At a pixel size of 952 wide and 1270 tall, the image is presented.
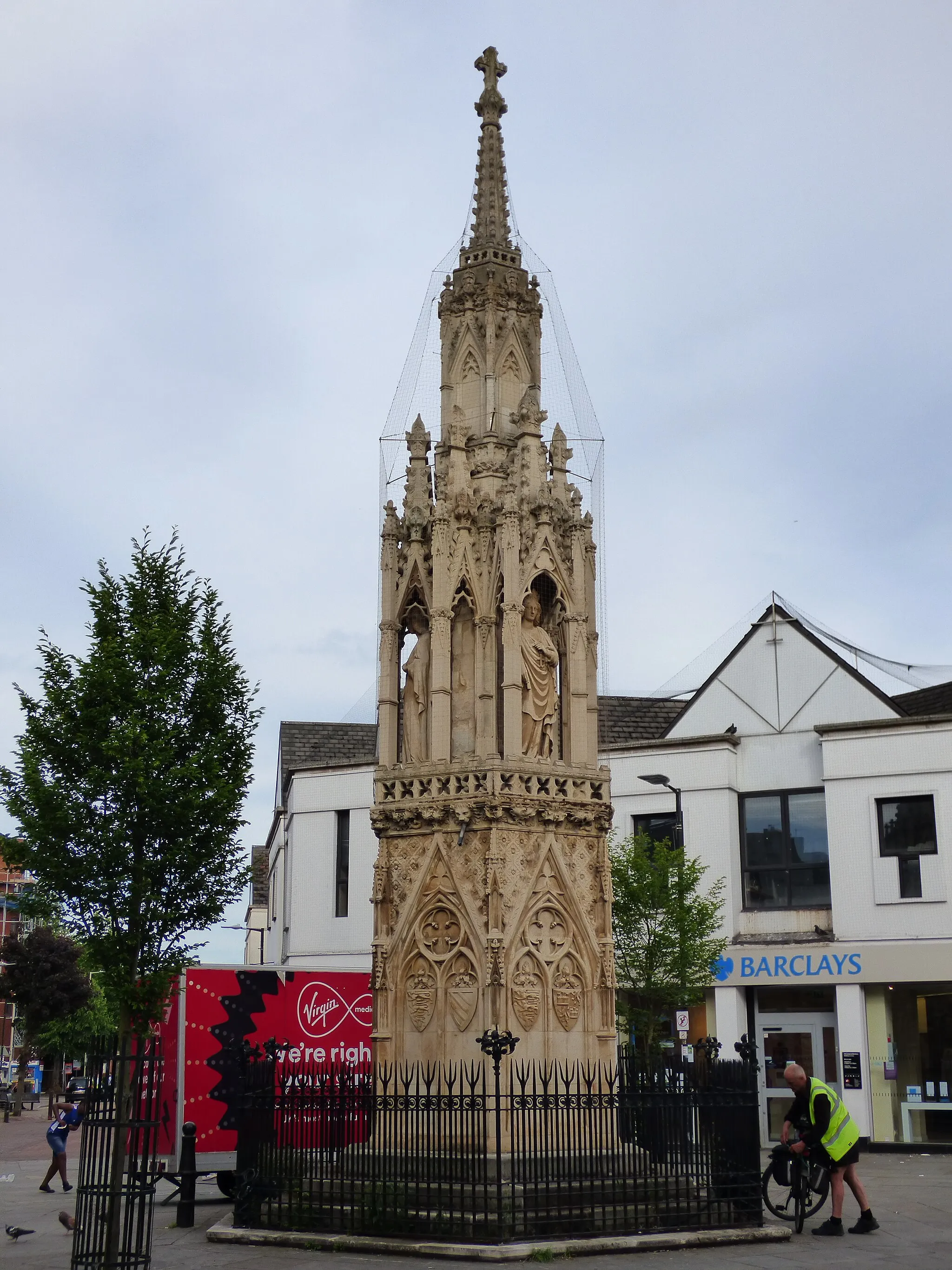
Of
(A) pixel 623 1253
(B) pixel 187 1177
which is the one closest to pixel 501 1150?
(A) pixel 623 1253

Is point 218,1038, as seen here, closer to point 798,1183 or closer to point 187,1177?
point 187,1177

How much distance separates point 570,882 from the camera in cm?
1468

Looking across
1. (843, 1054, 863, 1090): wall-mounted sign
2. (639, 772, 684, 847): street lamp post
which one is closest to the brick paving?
(843, 1054, 863, 1090): wall-mounted sign

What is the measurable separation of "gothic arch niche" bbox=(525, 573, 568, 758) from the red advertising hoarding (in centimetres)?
513

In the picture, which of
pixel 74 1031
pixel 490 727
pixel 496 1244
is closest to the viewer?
pixel 496 1244

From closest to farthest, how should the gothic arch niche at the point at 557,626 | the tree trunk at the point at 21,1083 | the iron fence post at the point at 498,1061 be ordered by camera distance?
the iron fence post at the point at 498,1061
the gothic arch niche at the point at 557,626
the tree trunk at the point at 21,1083

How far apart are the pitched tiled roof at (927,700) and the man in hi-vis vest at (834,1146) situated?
17.9 meters

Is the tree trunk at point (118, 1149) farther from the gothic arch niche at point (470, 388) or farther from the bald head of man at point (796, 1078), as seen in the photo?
the gothic arch niche at point (470, 388)

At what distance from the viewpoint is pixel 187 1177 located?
16234mm

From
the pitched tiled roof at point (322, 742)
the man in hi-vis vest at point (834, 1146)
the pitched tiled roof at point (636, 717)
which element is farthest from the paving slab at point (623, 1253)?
the pitched tiled roof at point (322, 742)

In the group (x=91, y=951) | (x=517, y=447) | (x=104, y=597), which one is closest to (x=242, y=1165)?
(x=91, y=951)

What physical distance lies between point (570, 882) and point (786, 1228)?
3982 mm

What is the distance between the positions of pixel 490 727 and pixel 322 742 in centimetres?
2960

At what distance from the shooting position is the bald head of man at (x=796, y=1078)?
1445 cm
